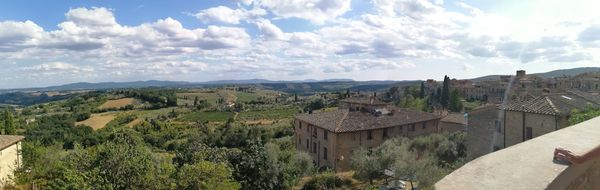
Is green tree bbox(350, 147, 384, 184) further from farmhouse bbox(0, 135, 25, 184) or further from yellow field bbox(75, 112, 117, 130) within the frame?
yellow field bbox(75, 112, 117, 130)

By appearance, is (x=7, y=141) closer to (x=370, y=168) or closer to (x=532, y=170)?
(x=370, y=168)

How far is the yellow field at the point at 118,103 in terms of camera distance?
118 m

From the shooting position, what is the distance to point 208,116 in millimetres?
104875

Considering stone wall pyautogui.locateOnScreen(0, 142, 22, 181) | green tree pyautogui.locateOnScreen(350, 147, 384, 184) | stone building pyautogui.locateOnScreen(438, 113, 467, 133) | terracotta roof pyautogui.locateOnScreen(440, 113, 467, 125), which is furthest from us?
terracotta roof pyautogui.locateOnScreen(440, 113, 467, 125)

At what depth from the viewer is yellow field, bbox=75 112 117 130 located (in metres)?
91.0

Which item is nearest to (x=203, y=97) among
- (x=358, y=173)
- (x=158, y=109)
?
(x=158, y=109)

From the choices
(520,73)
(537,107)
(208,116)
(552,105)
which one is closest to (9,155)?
(537,107)

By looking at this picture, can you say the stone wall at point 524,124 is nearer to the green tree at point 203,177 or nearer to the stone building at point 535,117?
the stone building at point 535,117

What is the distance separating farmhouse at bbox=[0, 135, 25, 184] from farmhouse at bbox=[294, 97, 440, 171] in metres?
23.0

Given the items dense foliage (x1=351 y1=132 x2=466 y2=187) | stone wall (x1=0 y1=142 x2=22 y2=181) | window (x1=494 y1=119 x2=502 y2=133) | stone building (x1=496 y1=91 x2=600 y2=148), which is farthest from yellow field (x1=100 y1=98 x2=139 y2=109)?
stone building (x1=496 y1=91 x2=600 y2=148)

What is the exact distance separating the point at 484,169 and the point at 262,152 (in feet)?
57.0

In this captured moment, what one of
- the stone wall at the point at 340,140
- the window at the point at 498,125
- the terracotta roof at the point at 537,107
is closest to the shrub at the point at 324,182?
the stone wall at the point at 340,140

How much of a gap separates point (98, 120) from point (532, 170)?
347 ft

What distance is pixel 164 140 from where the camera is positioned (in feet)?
258
